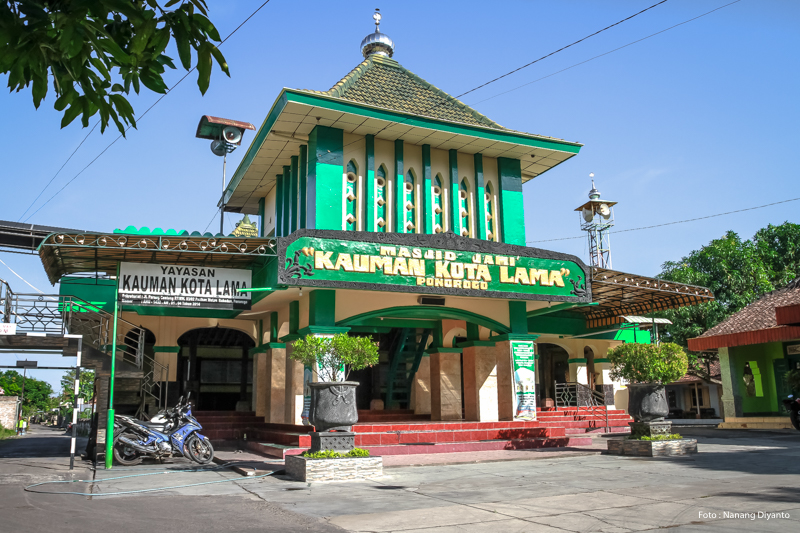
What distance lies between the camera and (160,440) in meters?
13.6

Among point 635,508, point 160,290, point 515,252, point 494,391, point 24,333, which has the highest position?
point 515,252

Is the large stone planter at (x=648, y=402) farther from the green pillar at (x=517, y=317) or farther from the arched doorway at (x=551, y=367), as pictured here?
the arched doorway at (x=551, y=367)

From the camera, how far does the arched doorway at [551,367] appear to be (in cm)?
2896

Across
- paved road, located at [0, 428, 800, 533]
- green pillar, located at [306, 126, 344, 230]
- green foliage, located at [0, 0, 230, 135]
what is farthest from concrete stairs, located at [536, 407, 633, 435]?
green foliage, located at [0, 0, 230, 135]

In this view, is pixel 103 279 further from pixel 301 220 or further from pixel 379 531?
pixel 379 531

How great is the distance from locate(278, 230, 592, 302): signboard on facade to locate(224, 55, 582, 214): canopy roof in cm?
329

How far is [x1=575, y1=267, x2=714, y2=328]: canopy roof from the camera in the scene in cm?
1909

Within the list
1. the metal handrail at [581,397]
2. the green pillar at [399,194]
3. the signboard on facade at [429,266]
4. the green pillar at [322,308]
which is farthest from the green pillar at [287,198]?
the metal handrail at [581,397]

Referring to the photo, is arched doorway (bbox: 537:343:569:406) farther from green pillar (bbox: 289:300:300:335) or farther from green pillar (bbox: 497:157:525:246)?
green pillar (bbox: 289:300:300:335)

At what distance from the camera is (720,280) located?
34562 mm

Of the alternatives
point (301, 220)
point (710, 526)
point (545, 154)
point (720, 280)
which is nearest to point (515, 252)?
point (545, 154)

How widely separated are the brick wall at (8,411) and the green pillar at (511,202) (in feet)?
137

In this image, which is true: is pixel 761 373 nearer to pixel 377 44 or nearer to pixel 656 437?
pixel 656 437

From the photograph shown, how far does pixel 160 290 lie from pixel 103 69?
12.7 meters
